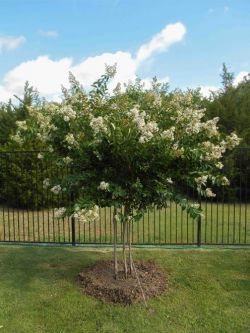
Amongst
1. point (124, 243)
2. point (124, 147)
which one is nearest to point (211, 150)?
point (124, 147)

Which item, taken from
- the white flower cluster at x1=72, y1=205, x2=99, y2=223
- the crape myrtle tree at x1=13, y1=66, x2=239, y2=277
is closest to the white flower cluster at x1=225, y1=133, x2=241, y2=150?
the crape myrtle tree at x1=13, y1=66, x2=239, y2=277

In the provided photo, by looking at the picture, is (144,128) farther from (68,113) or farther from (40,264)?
(40,264)

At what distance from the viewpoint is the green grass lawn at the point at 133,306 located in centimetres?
401

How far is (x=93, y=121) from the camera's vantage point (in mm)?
4027

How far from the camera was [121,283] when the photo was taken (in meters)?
4.86

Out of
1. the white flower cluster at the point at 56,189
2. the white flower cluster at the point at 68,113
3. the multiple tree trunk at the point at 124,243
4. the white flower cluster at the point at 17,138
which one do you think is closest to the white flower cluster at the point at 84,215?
the multiple tree trunk at the point at 124,243

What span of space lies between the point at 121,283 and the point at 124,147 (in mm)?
1853

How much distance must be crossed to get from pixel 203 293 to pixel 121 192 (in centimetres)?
175

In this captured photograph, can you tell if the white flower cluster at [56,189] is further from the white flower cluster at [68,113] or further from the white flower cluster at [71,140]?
the white flower cluster at [68,113]

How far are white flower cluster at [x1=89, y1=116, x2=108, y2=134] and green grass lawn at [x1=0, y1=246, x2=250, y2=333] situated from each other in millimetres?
2044

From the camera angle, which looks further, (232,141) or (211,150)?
(232,141)

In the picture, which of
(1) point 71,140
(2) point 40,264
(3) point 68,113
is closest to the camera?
(1) point 71,140

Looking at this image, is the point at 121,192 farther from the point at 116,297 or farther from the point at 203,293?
the point at 203,293

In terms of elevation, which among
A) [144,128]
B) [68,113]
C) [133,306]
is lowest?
[133,306]
